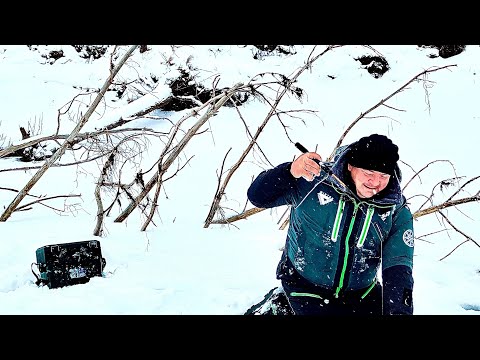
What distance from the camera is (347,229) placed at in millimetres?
2125

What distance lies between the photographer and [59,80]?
35.8 ft

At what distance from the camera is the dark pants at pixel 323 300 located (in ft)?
7.11

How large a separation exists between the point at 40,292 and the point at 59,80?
9.29 meters

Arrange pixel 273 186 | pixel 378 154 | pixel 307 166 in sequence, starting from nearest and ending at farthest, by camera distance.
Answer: pixel 378 154
pixel 307 166
pixel 273 186

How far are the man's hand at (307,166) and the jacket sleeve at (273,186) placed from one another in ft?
0.30

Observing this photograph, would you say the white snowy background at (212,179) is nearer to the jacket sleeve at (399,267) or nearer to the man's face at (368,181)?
the jacket sleeve at (399,267)

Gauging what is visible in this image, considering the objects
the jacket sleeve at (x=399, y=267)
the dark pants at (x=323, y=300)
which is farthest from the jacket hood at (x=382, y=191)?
the dark pants at (x=323, y=300)

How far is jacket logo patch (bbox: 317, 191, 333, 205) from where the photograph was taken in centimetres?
217

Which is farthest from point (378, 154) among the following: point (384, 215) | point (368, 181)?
point (384, 215)

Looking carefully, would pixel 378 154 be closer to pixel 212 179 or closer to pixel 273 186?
pixel 273 186

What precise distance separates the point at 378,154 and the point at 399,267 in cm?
55
